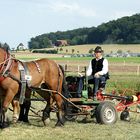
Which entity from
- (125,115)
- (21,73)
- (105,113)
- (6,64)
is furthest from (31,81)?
(125,115)

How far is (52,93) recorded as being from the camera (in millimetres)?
10602

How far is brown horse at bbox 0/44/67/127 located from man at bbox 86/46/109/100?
3.05ft

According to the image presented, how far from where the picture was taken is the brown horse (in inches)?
375

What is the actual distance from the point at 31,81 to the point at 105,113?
2.06m

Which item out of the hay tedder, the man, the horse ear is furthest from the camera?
the man

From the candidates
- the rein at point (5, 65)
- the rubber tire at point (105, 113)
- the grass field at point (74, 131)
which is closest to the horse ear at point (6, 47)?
the rein at point (5, 65)

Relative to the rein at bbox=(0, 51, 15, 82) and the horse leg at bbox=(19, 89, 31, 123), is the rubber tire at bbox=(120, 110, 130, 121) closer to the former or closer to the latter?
the horse leg at bbox=(19, 89, 31, 123)

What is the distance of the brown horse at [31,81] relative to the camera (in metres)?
9.52

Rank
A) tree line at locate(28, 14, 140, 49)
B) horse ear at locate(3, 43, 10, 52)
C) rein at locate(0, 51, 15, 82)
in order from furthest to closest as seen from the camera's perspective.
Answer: tree line at locate(28, 14, 140, 49), horse ear at locate(3, 43, 10, 52), rein at locate(0, 51, 15, 82)

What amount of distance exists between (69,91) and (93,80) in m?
0.68

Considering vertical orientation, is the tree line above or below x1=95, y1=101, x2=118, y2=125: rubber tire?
above

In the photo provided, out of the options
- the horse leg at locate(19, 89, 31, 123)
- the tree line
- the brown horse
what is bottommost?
the horse leg at locate(19, 89, 31, 123)

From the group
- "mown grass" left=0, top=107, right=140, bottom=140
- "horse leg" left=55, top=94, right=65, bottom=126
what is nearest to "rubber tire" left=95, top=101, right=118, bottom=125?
"mown grass" left=0, top=107, right=140, bottom=140

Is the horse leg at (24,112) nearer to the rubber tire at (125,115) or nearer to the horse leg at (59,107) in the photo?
the horse leg at (59,107)
